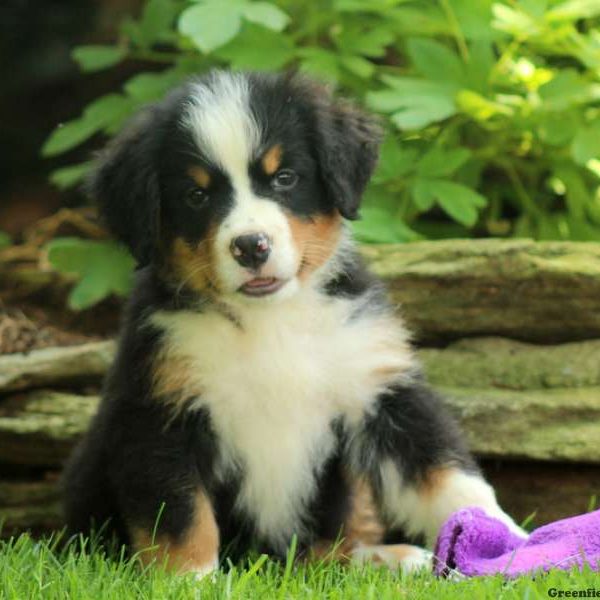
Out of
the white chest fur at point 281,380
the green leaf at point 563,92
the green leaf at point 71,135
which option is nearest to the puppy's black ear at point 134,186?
the white chest fur at point 281,380

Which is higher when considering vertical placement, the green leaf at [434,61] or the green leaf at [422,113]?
the green leaf at [434,61]

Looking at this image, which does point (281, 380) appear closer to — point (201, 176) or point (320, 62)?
point (201, 176)

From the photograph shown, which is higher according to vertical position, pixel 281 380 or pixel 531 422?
pixel 281 380

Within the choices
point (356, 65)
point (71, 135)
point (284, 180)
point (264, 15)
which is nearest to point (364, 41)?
point (356, 65)

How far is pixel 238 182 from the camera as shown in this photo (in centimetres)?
385

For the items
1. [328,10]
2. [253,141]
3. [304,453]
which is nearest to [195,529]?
[304,453]

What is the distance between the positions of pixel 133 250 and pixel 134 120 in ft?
1.65

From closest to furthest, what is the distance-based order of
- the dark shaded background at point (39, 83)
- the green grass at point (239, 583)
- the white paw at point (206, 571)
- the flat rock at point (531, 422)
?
the green grass at point (239, 583)
the white paw at point (206, 571)
the flat rock at point (531, 422)
the dark shaded background at point (39, 83)

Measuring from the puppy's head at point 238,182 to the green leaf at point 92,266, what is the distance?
4.62 ft

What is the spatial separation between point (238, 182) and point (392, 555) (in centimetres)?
129

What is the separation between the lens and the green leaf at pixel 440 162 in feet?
17.0

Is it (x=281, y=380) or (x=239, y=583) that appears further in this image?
(x=281, y=380)

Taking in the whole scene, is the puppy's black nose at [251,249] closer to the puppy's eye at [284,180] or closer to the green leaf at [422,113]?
the puppy's eye at [284,180]

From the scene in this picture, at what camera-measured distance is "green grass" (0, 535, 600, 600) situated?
10.6 ft
